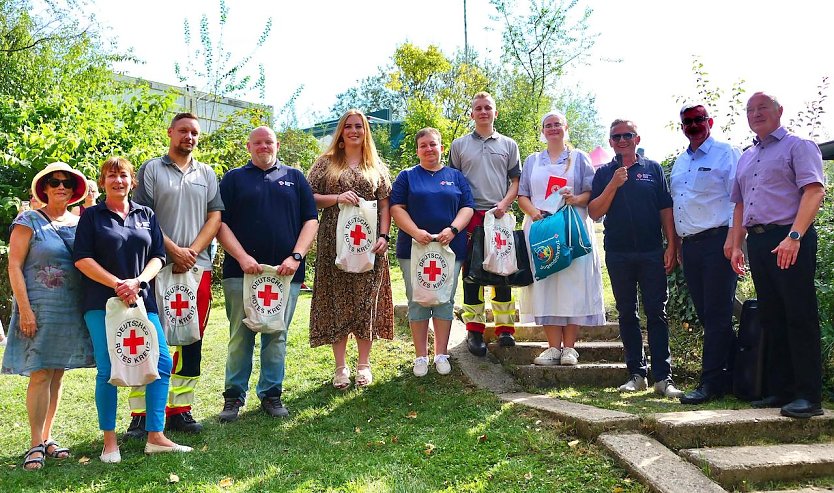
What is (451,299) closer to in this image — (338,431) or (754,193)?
(338,431)

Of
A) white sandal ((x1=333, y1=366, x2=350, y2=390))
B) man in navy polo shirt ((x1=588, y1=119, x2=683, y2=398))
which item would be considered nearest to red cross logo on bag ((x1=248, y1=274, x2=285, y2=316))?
white sandal ((x1=333, y1=366, x2=350, y2=390))

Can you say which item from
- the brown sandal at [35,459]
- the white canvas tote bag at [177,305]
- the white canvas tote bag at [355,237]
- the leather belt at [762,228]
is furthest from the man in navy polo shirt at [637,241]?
the brown sandal at [35,459]

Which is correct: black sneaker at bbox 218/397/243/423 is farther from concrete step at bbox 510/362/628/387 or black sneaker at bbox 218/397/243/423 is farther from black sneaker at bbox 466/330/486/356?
concrete step at bbox 510/362/628/387

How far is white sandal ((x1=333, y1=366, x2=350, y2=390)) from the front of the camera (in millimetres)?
5367

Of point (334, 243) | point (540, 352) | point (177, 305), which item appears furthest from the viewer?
point (540, 352)

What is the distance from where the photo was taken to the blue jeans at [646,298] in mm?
4930

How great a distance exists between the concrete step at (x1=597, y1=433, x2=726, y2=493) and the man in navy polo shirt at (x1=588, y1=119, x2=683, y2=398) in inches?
46.7

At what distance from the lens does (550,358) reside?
5.45 metres

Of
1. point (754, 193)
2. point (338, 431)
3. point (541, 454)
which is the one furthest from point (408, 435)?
point (754, 193)

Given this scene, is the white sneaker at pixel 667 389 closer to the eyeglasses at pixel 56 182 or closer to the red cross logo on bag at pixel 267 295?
the red cross logo on bag at pixel 267 295

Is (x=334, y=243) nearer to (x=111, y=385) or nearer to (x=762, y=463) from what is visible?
(x=111, y=385)

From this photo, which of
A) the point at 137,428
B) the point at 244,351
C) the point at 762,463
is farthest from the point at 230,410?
the point at 762,463

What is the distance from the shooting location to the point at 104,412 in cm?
398

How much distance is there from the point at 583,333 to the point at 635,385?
4.21 feet
